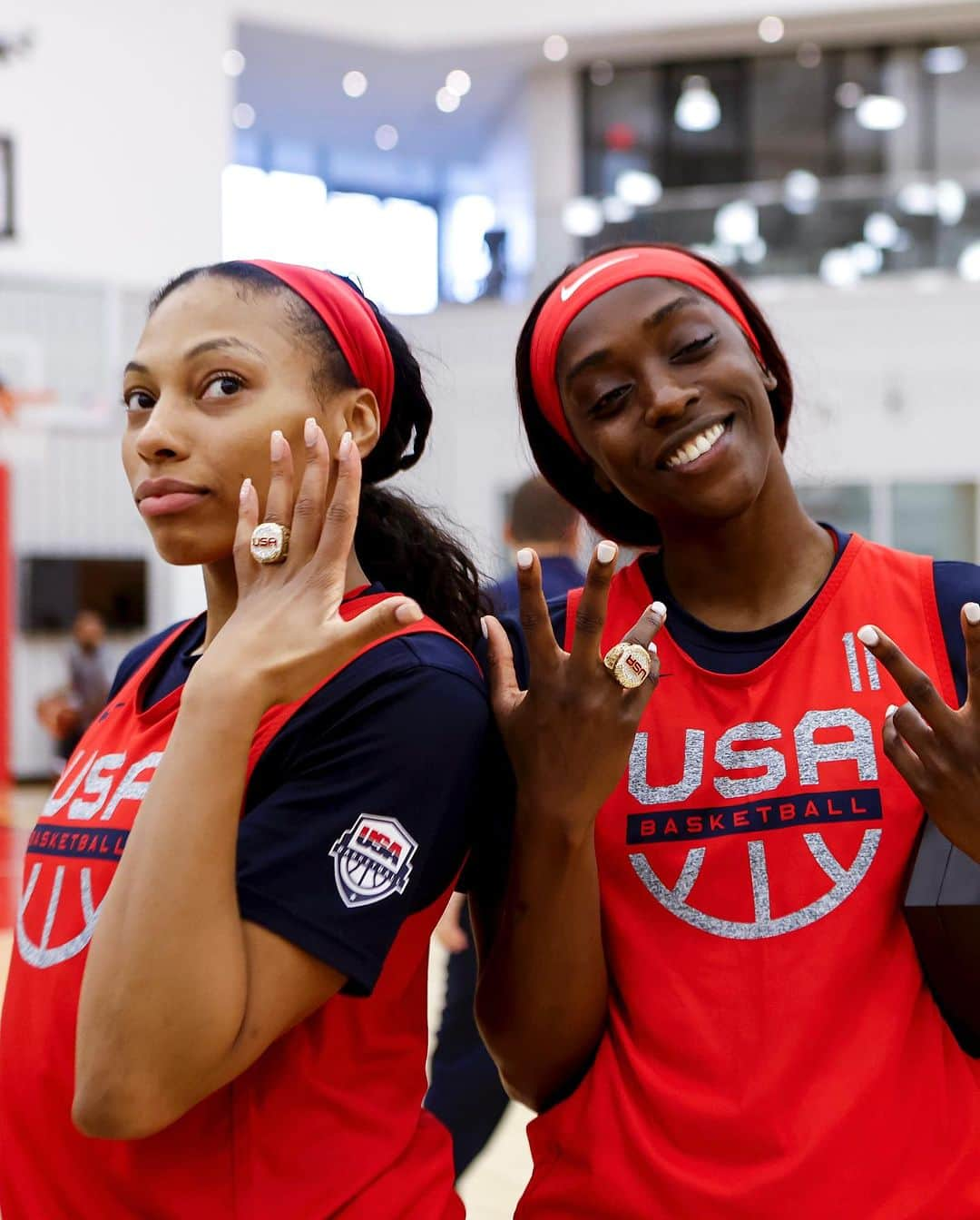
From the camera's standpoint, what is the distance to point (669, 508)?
1600 millimetres

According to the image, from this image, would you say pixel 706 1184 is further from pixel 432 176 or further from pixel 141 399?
pixel 432 176

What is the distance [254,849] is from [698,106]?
15.0 metres

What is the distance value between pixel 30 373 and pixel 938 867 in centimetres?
1248

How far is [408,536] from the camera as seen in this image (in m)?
1.72

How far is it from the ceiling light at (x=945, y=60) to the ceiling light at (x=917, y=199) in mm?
2694

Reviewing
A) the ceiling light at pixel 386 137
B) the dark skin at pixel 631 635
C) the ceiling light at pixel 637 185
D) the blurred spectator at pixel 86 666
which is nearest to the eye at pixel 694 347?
the dark skin at pixel 631 635

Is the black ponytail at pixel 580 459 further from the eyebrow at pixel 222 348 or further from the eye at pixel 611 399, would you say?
the eyebrow at pixel 222 348

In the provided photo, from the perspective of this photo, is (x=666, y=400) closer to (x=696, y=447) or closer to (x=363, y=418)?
(x=696, y=447)

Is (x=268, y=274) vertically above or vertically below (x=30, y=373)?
below

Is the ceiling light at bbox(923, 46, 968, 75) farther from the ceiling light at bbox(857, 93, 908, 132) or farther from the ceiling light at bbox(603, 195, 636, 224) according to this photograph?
the ceiling light at bbox(603, 195, 636, 224)

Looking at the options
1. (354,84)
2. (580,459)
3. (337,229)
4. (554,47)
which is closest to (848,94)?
(554,47)

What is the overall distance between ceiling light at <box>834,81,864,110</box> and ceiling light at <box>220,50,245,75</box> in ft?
21.2

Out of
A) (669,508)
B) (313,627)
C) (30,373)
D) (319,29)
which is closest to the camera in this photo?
(313,627)

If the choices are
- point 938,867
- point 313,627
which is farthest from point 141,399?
point 938,867
